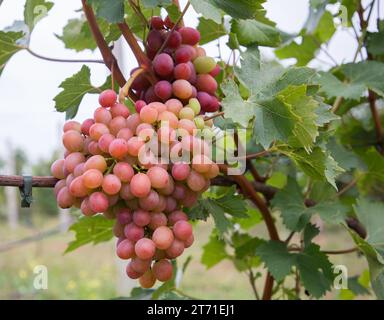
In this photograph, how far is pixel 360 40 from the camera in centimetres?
95

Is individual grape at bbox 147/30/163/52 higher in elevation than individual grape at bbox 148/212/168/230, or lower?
higher

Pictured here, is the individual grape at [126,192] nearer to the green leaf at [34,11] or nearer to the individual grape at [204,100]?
the individual grape at [204,100]

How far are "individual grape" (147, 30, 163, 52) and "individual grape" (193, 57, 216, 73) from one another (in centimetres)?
5

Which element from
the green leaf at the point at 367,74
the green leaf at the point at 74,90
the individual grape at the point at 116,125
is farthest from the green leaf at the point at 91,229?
the green leaf at the point at 367,74

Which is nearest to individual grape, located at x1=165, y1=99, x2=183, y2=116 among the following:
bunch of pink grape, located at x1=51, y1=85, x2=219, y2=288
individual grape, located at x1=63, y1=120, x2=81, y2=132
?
bunch of pink grape, located at x1=51, y1=85, x2=219, y2=288

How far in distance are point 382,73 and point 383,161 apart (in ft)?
0.54

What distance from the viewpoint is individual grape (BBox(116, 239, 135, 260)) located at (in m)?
0.58

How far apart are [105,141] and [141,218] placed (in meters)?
0.09

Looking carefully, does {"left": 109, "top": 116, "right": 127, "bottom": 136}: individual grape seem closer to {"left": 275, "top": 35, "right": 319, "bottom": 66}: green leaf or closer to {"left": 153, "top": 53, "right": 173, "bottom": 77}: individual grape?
{"left": 153, "top": 53, "right": 173, "bottom": 77}: individual grape

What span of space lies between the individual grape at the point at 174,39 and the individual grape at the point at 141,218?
0.21 m

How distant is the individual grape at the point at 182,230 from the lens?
578mm

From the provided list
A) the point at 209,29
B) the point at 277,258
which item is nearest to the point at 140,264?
the point at 277,258
